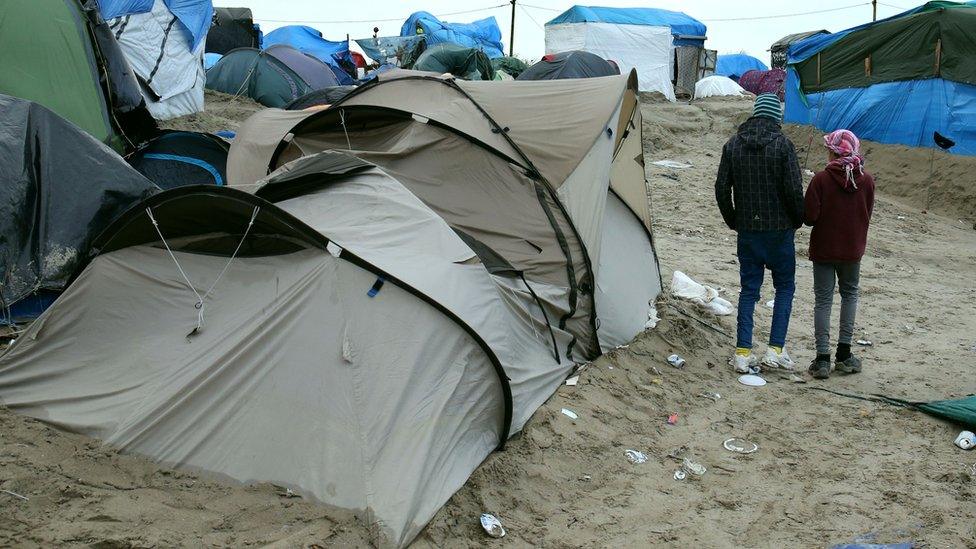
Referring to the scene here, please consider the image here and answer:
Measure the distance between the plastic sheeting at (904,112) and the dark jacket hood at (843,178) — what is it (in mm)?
9596

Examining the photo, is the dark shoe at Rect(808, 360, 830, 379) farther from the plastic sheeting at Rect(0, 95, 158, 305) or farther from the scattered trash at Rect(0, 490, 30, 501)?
the plastic sheeting at Rect(0, 95, 158, 305)

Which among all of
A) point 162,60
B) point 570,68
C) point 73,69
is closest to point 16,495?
point 73,69

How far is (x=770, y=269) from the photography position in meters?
6.29

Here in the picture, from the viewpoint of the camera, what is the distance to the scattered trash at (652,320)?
6.89 meters

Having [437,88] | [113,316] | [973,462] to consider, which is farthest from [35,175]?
[973,462]

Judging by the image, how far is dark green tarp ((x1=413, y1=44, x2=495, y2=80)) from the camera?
66.7ft

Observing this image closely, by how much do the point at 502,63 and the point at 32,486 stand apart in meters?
20.8

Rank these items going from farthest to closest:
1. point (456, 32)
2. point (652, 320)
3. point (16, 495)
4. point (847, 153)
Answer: point (456, 32), point (652, 320), point (847, 153), point (16, 495)

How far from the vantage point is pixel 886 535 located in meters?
3.96

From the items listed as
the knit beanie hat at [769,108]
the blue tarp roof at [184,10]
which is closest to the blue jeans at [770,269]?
the knit beanie hat at [769,108]

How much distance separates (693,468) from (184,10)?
1318cm

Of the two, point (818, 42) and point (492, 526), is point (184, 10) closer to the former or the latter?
point (818, 42)

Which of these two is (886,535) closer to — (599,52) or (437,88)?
(437,88)

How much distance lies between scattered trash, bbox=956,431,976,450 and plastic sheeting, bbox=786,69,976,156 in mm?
10702
